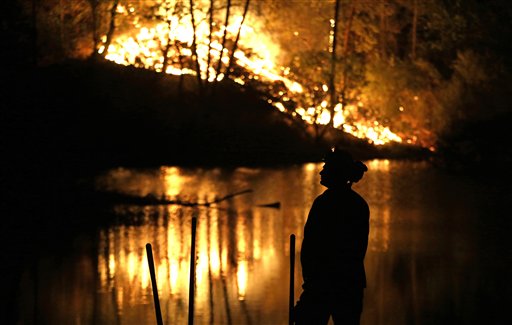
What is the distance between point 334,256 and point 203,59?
32104mm

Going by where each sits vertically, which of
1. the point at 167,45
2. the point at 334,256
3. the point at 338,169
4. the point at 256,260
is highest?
the point at 167,45

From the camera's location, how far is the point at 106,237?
711 inches

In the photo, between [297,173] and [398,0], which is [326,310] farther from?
[398,0]

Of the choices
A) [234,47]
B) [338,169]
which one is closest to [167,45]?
[234,47]

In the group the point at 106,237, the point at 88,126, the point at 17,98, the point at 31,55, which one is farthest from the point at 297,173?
the point at 106,237

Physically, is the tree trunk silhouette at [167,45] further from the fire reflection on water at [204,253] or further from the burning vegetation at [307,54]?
the fire reflection on water at [204,253]

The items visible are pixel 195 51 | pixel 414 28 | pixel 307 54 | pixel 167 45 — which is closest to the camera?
pixel 195 51

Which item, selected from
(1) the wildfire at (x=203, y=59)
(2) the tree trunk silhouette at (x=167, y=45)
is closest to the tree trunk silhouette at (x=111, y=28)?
(1) the wildfire at (x=203, y=59)

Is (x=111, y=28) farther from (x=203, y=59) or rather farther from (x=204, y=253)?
(x=204, y=253)

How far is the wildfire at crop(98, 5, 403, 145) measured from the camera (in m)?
38.4

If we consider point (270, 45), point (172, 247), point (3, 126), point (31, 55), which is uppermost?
point (270, 45)

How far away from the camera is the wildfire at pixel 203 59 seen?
38438 mm

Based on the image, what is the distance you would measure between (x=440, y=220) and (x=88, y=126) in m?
15.7

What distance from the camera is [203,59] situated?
3909 cm
